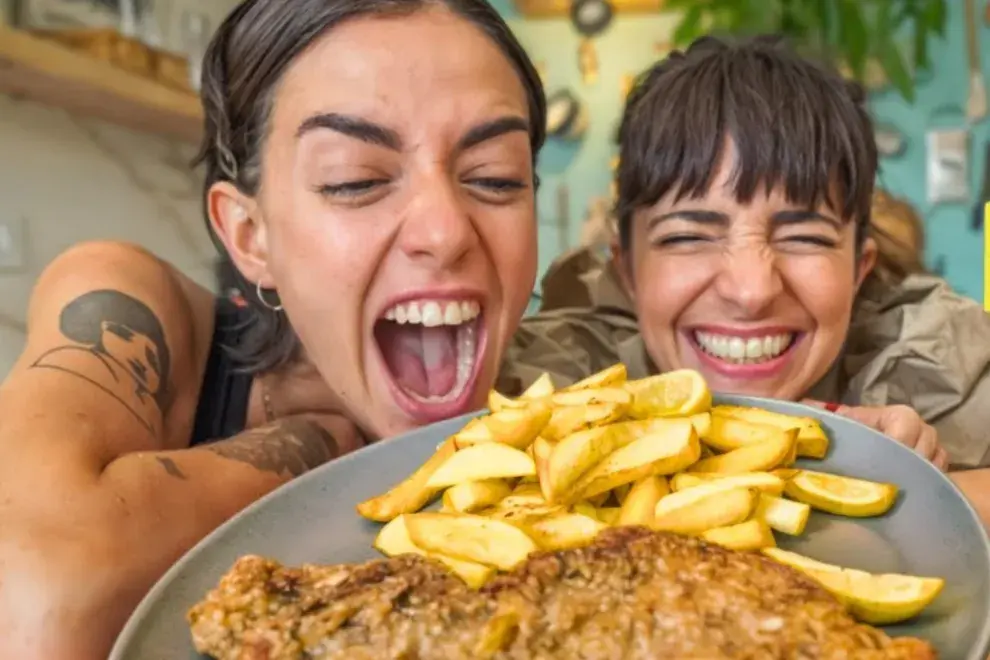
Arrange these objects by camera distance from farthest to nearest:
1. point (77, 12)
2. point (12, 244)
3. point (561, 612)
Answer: point (77, 12)
point (12, 244)
point (561, 612)

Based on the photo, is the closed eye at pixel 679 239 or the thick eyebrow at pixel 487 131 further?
the closed eye at pixel 679 239

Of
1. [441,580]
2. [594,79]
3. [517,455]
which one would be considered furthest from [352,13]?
[594,79]

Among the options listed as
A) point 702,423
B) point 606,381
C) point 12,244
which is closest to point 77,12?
point 12,244

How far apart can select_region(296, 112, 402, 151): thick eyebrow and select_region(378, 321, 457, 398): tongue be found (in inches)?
9.8

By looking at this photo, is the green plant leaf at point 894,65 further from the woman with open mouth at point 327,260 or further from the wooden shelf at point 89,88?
the woman with open mouth at point 327,260

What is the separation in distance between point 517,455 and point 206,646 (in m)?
0.33

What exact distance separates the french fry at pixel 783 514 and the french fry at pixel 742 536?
0.03m

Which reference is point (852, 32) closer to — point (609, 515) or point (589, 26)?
point (589, 26)

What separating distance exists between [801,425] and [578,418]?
0.74 ft

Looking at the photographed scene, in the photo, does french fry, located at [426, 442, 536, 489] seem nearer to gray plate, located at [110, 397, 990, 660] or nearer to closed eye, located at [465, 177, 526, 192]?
gray plate, located at [110, 397, 990, 660]

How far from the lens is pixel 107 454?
0.92 m

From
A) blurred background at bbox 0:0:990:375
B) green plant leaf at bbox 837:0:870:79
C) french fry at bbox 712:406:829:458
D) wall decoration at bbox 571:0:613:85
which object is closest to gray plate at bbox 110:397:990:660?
french fry at bbox 712:406:829:458

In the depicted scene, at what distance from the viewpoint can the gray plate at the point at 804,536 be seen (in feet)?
2.10

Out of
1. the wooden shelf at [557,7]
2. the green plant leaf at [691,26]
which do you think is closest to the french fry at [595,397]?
the green plant leaf at [691,26]
